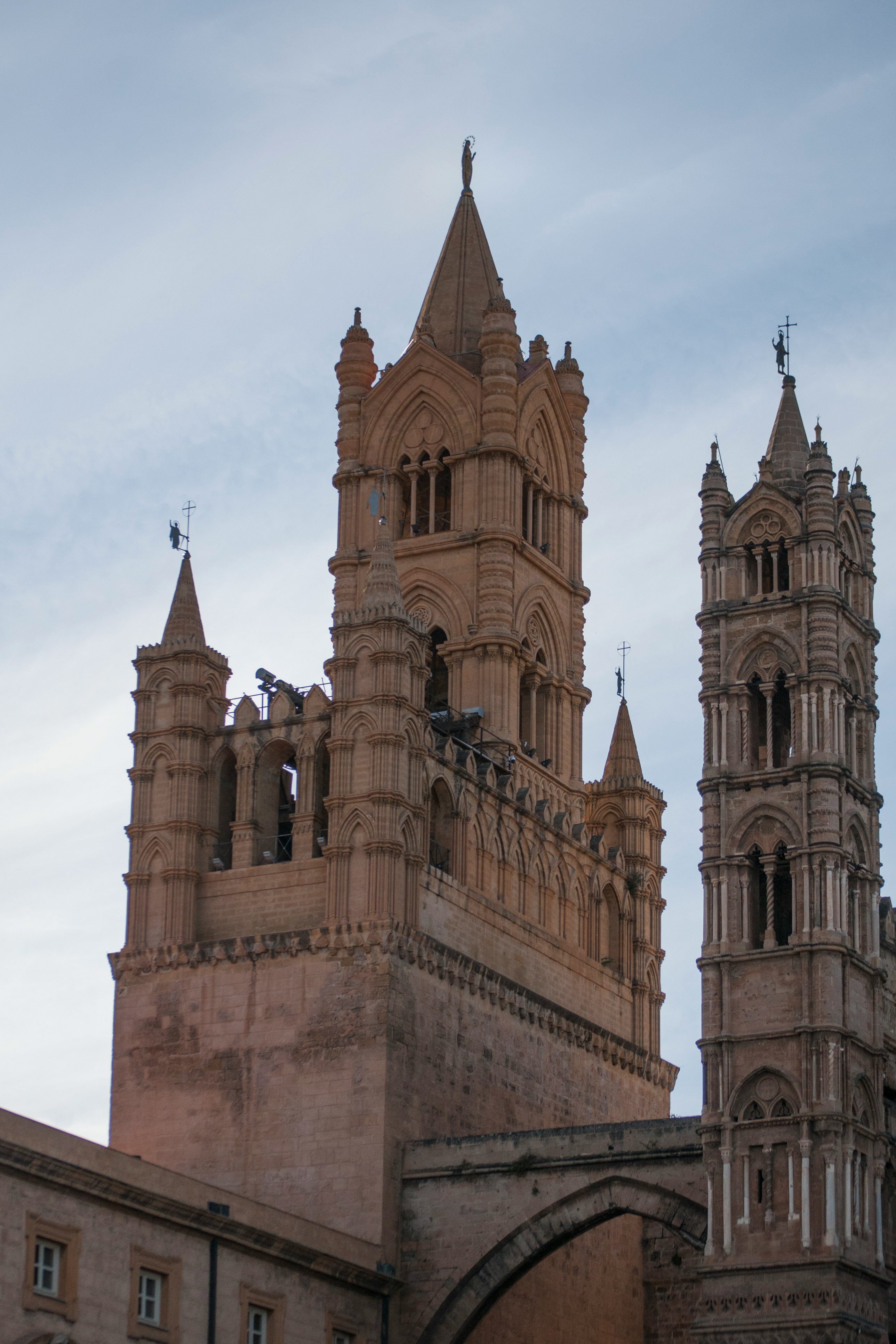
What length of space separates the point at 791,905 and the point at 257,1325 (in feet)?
54.7

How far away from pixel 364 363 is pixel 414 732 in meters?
20.0

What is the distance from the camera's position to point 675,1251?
246ft

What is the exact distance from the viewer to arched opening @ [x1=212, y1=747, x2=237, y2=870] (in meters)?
69.9

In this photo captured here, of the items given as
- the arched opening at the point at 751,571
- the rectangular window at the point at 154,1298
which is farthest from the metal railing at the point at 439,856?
the rectangular window at the point at 154,1298

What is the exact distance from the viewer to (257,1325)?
56344 mm

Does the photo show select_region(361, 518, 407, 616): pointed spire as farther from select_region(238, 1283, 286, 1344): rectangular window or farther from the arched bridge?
select_region(238, 1283, 286, 1344): rectangular window

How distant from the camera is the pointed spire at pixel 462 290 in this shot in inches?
3305

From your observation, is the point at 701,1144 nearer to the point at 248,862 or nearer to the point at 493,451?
the point at 248,862

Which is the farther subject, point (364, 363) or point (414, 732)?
point (364, 363)

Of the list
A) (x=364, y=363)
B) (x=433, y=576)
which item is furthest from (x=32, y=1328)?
(x=364, y=363)

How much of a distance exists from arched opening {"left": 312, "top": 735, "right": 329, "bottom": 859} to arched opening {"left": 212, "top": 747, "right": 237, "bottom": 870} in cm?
275

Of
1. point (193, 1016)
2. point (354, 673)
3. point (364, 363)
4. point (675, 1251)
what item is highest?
point (364, 363)

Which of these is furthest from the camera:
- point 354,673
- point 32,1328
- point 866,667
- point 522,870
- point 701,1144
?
point 522,870

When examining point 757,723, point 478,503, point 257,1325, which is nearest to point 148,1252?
point 257,1325
